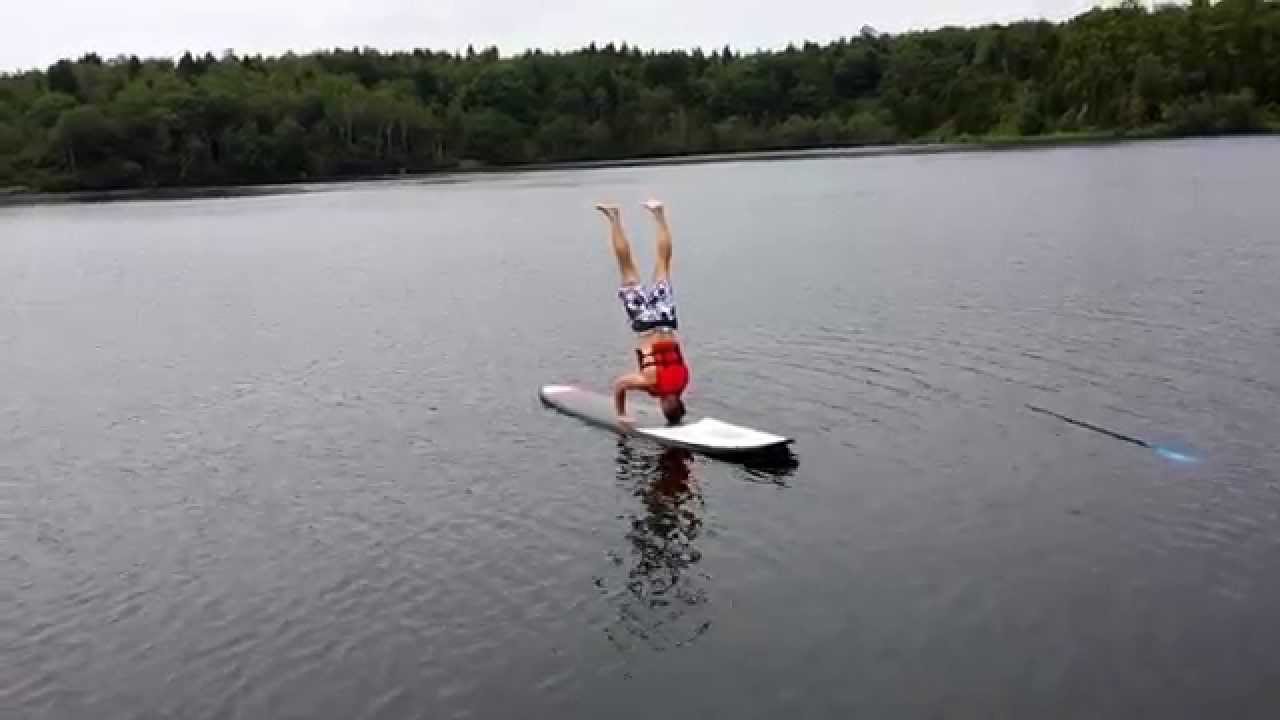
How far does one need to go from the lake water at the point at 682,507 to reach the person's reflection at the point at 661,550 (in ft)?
0.26

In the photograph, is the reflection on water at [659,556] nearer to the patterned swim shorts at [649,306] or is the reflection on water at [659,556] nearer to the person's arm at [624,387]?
the person's arm at [624,387]

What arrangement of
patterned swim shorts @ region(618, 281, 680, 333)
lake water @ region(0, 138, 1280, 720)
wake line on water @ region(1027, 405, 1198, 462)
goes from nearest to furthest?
lake water @ region(0, 138, 1280, 720)
wake line on water @ region(1027, 405, 1198, 462)
patterned swim shorts @ region(618, 281, 680, 333)

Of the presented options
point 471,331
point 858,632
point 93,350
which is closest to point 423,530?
point 858,632

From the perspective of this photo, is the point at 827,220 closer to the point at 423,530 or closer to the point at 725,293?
the point at 725,293

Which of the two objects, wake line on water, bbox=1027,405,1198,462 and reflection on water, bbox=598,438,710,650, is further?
wake line on water, bbox=1027,405,1198,462

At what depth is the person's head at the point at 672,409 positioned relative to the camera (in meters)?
27.6

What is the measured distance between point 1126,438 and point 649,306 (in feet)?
32.3

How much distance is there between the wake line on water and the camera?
23.5 metres

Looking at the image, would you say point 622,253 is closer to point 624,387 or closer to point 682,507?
point 624,387

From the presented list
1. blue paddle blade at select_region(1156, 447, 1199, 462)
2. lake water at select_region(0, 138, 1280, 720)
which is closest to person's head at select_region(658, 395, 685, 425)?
lake water at select_region(0, 138, 1280, 720)

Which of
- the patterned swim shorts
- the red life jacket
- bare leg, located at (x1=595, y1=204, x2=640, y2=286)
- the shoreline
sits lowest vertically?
the shoreline

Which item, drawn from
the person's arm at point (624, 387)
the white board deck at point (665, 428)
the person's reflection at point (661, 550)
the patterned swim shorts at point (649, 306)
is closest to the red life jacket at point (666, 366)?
the person's arm at point (624, 387)

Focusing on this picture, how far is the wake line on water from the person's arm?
842 centimetres

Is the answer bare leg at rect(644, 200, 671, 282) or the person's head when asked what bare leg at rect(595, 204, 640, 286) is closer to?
bare leg at rect(644, 200, 671, 282)
